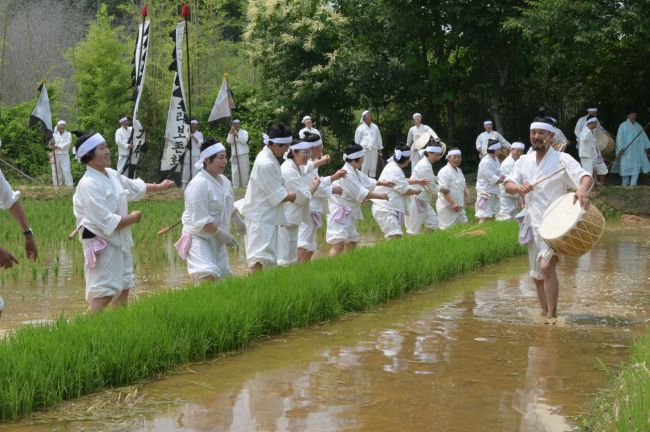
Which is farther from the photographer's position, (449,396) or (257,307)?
(257,307)

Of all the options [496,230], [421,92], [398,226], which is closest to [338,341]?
[398,226]

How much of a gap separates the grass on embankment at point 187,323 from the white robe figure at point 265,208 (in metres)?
0.42

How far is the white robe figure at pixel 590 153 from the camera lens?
19.7 m

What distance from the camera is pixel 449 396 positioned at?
17.9 ft

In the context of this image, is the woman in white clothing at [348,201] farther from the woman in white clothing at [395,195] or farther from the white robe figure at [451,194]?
the white robe figure at [451,194]

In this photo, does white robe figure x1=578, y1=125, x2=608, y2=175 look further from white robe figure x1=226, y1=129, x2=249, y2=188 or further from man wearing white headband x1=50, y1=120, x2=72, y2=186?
man wearing white headband x1=50, y1=120, x2=72, y2=186

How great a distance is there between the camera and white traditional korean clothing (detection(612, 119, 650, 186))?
20438 mm

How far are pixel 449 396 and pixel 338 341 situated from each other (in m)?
1.69

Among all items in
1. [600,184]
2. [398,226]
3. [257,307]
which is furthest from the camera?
[600,184]

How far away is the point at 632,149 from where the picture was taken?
20.6m

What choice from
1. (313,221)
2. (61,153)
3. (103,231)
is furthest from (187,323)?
(61,153)

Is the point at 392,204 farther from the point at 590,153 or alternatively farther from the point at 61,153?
the point at 61,153

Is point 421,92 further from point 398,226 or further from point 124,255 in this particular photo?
point 124,255

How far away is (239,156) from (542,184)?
15264 mm
